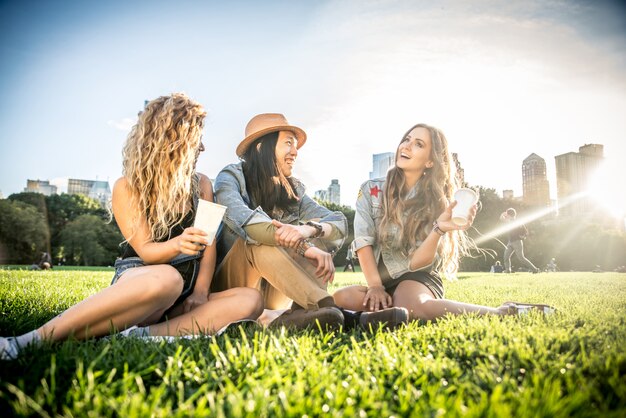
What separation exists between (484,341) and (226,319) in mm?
1636

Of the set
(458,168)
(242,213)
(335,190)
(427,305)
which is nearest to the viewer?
(242,213)

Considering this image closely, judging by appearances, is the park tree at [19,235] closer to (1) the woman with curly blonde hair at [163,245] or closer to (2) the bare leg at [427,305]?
(1) the woman with curly blonde hair at [163,245]

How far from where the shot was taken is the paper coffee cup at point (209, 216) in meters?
2.51

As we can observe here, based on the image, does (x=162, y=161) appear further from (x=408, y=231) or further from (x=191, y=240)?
(x=408, y=231)

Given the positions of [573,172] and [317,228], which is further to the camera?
[573,172]

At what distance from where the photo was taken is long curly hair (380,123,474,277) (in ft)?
12.8

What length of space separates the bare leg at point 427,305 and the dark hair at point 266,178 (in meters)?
1.27

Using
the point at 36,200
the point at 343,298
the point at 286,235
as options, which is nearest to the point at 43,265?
the point at 343,298

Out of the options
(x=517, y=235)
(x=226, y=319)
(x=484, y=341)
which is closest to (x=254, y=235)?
(x=226, y=319)

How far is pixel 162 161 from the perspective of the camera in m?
2.93

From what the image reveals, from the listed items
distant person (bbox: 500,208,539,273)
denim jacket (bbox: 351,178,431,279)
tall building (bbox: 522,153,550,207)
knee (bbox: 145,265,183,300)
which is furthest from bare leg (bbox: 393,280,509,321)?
tall building (bbox: 522,153,550,207)

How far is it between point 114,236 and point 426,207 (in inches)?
1685

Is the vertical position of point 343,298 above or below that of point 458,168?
below

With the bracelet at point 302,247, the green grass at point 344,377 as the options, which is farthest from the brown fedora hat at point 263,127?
the green grass at point 344,377
